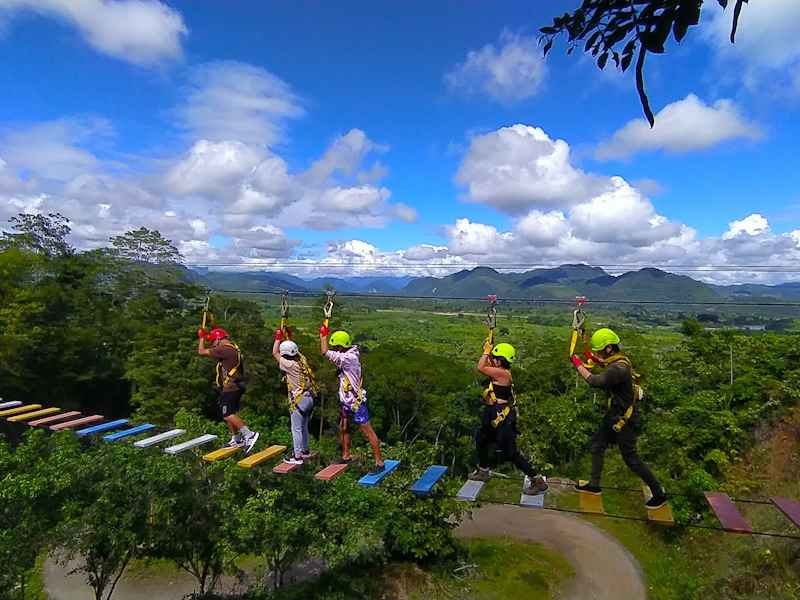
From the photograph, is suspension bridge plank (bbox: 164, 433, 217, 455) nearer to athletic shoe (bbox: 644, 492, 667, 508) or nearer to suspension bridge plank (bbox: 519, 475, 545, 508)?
suspension bridge plank (bbox: 519, 475, 545, 508)

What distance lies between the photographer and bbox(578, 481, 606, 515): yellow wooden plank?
5738 millimetres

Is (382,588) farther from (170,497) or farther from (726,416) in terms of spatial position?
(726,416)

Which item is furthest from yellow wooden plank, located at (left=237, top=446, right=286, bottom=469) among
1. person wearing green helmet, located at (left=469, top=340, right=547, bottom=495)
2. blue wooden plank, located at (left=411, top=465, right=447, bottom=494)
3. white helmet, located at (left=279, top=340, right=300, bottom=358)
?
person wearing green helmet, located at (left=469, top=340, right=547, bottom=495)

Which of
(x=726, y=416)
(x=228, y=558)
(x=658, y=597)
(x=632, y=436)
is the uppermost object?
(x=632, y=436)

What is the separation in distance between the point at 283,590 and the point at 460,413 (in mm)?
18388

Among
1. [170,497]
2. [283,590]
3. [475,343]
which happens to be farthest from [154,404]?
[475,343]

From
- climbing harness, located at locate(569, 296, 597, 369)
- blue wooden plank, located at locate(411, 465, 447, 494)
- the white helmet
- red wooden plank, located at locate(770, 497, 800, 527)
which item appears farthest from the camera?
the white helmet

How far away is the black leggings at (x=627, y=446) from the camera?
579 centimetres

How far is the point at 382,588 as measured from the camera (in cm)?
1484

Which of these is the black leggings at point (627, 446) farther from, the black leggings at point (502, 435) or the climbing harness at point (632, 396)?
the black leggings at point (502, 435)

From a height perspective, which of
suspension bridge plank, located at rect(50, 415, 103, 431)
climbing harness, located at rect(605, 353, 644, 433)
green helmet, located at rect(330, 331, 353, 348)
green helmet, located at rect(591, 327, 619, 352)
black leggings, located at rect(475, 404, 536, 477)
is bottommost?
suspension bridge plank, located at rect(50, 415, 103, 431)

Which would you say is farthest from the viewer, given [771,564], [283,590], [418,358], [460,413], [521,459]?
[418,358]

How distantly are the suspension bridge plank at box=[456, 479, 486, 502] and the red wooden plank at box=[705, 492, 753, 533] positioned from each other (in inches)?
100

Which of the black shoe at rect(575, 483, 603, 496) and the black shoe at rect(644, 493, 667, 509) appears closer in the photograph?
the black shoe at rect(644, 493, 667, 509)
